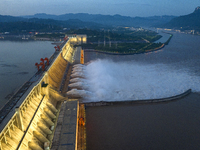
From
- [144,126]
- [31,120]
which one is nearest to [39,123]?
[31,120]

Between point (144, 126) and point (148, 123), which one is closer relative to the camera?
point (144, 126)

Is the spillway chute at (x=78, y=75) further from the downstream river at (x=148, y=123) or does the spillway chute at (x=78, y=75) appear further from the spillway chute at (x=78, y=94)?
the spillway chute at (x=78, y=94)

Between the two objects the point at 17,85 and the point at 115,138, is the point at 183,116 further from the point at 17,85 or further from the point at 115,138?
the point at 17,85

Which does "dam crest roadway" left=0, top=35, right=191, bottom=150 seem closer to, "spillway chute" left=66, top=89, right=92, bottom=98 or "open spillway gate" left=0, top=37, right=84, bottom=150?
"open spillway gate" left=0, top=37, right=84, bottom=150

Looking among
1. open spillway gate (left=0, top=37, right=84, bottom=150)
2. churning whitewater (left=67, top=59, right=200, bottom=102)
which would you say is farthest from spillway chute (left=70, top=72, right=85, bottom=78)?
open spillway gate (left=0, top=37, right=84, bottom=150)

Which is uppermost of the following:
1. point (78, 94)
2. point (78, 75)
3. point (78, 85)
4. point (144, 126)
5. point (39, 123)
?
point (78, 75)

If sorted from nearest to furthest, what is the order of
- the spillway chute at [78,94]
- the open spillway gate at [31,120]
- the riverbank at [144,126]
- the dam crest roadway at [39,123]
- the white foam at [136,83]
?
the open spillway gate at [31,120] < the dam crest roadway at [39,123] < the riverbank at [144,126] < the spillway chute at [78,94] < the white foam at [136,83]

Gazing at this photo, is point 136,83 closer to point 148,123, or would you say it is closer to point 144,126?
point 148,123

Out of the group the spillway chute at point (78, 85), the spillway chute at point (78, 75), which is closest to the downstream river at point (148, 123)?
the spillway chute at point (78, 85)
